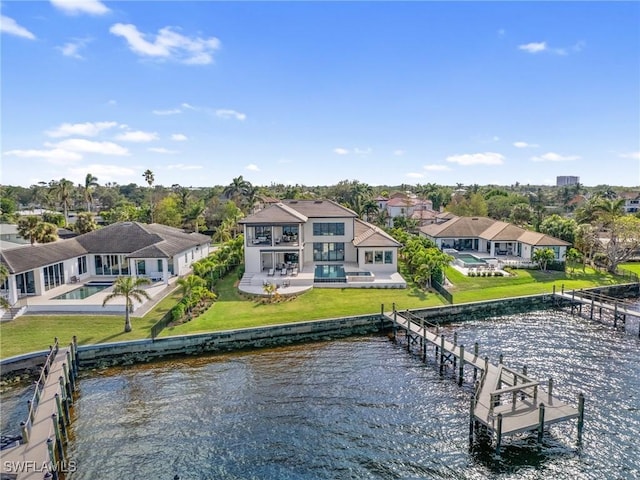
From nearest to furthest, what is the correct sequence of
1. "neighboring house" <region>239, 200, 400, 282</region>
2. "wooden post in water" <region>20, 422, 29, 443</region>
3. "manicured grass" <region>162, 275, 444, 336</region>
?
"wooden post in water" <region>20, 422, 29, 443</region> < "manicured grass" <region>162, 275, 444, 336</region> < "neighboring house" <region>239, 200, 400, 282</region>

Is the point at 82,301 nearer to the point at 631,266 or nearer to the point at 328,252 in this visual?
the point at 328,252

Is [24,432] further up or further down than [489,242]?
further down

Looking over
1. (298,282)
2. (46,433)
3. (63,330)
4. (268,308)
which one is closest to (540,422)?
(46,433)

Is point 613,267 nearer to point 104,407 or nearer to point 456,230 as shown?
point 456,230

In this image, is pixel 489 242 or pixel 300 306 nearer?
pixel 300 306

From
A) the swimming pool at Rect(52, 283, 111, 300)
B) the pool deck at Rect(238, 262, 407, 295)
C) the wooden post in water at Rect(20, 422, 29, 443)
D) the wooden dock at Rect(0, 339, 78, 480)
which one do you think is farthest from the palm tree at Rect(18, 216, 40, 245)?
the wooden post in water at Rect(20, 422, 29, 443)

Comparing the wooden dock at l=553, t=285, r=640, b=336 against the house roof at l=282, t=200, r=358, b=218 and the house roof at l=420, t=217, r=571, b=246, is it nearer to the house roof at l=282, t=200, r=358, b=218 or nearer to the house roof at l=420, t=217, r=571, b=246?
the house roof at l=420, t=217, r=571, b=246
